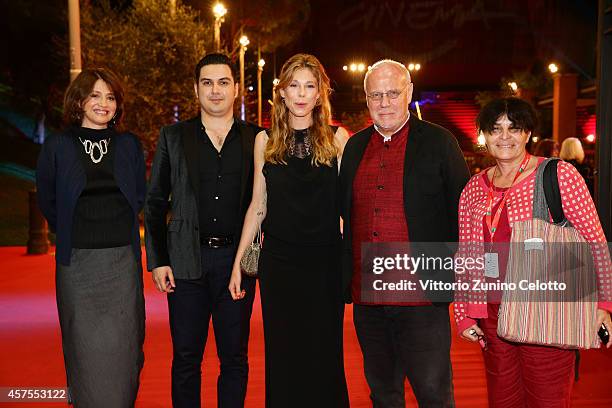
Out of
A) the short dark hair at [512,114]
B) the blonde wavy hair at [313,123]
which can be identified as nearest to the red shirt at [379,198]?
the blonde wavy hair at [313,123]

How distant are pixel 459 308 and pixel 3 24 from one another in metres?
25.8

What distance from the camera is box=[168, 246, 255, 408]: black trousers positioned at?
3.63 metres

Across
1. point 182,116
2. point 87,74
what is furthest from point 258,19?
point 87,74

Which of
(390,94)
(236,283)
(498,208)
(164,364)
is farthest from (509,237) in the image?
(164,364)

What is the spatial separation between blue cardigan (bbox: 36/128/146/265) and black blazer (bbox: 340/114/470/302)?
1.24 metres

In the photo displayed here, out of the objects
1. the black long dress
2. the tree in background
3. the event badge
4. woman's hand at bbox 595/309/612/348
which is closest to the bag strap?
the event badge

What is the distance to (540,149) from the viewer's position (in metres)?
5.97

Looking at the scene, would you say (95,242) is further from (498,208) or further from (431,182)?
(498,208)

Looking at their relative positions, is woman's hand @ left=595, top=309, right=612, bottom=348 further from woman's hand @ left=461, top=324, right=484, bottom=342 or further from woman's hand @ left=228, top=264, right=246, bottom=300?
woman's hand @ left=228, top=264, right=246, bottom=300

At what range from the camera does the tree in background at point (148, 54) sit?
15.0 metres

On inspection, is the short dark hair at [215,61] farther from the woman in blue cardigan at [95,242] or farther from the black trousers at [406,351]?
the black trousers at [406,351]

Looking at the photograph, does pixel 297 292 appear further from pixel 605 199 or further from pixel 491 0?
pixel 491 0

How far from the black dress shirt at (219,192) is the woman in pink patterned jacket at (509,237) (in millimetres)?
1262

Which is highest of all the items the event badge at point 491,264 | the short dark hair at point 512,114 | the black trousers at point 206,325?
the short dark hair at point 512,114
